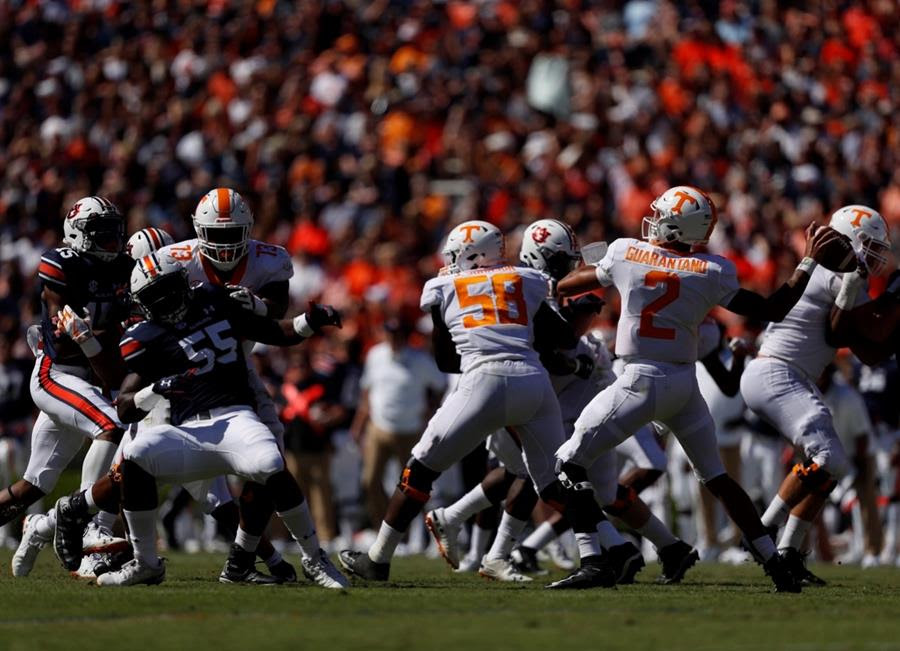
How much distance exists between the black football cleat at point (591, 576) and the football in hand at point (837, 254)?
190 centimetres

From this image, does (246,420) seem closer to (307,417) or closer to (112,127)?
(307,417)

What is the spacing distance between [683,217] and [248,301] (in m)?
2.27

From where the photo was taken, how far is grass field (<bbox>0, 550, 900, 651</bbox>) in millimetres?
6676

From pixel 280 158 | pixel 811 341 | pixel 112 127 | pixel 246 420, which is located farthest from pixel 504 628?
pixel 112 127

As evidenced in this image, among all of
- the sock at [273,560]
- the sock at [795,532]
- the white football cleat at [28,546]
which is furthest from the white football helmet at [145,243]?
the sock at [795,532]

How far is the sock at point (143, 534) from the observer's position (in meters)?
8.51

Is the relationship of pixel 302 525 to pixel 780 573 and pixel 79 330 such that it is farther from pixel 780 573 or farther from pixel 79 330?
pixel 780 573

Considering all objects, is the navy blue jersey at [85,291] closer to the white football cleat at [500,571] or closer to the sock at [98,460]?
the sock at [98,460]

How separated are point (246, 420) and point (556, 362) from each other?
6.47ft

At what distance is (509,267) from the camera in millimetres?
9320

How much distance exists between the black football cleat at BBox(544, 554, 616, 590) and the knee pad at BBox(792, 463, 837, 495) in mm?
1453

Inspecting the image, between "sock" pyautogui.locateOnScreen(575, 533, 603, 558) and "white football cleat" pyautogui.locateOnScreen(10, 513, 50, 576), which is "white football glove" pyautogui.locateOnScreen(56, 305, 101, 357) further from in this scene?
"sock" pyautogui.locateOnScreen(575, 533, 603, 558)

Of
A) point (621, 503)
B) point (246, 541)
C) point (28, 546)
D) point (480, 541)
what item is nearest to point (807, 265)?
point (621, 503)

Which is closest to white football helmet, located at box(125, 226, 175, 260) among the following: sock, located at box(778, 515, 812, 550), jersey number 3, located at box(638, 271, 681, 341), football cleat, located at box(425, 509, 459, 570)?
football cleat, located at box(425, 509, 459, 570)
